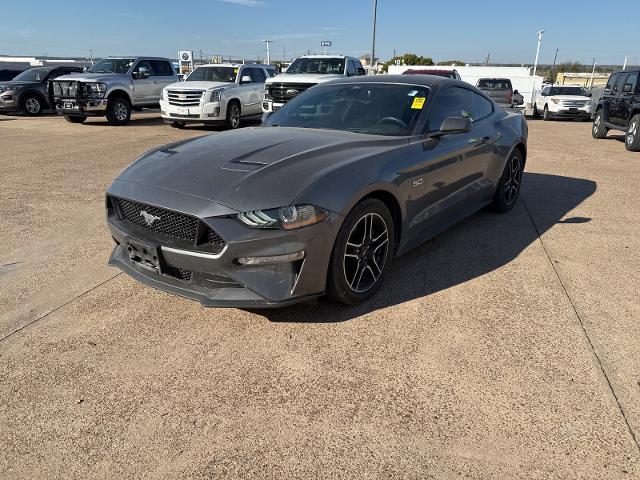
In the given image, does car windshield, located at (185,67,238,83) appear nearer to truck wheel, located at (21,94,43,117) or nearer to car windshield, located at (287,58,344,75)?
car windshield, located at (287,58,344,75)

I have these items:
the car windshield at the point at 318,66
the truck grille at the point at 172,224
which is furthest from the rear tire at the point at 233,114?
the truck grille at the point at 172,224

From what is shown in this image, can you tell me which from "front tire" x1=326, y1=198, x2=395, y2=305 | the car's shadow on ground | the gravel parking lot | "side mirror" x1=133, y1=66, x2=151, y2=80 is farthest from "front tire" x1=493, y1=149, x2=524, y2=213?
"side mirror" x1=133, y1=66, x2=151, y2=80

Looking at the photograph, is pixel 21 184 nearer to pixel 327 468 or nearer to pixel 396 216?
pixel 396 216

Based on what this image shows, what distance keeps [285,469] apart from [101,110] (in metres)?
14.0

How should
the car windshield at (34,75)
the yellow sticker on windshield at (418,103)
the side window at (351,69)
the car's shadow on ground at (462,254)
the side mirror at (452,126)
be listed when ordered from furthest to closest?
the car windshield at (34,75) < the side window at (351,69) < the yellow sticker on windshield at (418,103) < the side mirror at (452,126) < the car's shadow on ground at (462,254)

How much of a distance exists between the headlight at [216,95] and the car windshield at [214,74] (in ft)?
3.94

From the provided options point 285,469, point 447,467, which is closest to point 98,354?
point 285,469

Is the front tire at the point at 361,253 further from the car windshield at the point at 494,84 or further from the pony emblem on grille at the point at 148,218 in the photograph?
the car windshield at the point at 494,84

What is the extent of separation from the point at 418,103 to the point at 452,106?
0.55 metres

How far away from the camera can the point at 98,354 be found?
283cm

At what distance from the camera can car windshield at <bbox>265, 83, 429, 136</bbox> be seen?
391 cm

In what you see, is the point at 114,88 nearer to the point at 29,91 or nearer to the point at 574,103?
the point at 29,91

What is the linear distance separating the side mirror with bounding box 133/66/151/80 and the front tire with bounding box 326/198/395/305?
13.6 meters

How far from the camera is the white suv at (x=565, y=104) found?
19.5 meters
